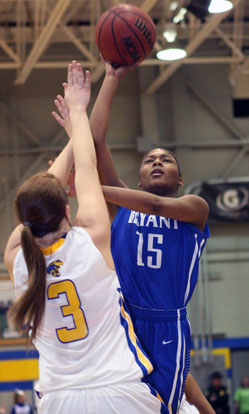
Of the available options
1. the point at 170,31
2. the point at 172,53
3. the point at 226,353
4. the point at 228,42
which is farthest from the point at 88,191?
the point at 226,353

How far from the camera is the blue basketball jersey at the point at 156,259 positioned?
404 centimetres

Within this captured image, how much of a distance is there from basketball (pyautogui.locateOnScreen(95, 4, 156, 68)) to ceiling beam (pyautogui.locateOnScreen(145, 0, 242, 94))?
23.2 ft

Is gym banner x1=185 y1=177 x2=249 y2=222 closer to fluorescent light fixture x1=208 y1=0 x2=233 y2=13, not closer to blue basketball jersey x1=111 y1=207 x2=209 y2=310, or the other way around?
fluorescent light fixture x1=208 y1=0 x2=233 y2=13

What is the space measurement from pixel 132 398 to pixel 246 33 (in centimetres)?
1387

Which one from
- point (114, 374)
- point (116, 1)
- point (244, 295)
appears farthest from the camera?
point (244, 295)

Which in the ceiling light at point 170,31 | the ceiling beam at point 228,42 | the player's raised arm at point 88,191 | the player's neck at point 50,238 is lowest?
the player's neck at point 50,238

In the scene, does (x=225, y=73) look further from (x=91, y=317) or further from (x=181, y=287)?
(x=91, y=317)

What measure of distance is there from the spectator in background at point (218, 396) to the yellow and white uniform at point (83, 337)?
11.9 m

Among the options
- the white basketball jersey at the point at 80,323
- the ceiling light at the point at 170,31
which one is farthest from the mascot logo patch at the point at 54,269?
the ceiling light at the point at 170,31

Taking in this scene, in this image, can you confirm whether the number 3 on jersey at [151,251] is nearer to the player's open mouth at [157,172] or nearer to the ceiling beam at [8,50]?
the player's open mouth at [157,172]

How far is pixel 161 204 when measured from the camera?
3.90m

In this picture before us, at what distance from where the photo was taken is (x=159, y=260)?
4062 mm

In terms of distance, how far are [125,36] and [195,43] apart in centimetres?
970

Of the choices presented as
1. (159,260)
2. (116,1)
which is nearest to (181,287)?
(159,260)
